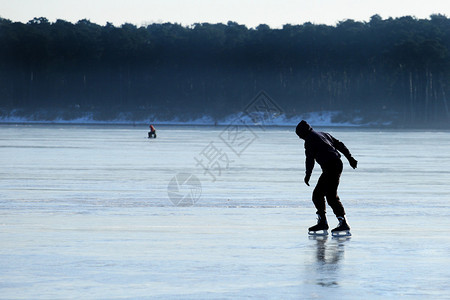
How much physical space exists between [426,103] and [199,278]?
405ft

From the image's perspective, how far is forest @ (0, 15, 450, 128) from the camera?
14675cm

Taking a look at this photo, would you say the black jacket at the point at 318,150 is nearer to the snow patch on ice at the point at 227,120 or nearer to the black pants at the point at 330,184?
the black pants at the point at 330,184

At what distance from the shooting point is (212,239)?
12.4m

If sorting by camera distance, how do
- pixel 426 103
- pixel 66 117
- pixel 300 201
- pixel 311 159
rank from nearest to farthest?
pixel 311 159 < pixel 300 201 < pixel 426 103 < pixel 66 117

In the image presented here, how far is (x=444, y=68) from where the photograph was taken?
133 meters

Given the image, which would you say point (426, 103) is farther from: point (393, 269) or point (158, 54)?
point (393, 269)

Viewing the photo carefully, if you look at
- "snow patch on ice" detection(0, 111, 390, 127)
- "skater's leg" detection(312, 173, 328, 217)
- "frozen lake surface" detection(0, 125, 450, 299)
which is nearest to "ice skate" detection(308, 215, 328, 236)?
"skater's leg" detection(312, 173, 328, 217)

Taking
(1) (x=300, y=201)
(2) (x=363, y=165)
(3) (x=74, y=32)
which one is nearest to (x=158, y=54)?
(3) (x=74, y=32)

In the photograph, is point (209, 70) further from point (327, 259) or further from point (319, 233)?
point (327, 259)

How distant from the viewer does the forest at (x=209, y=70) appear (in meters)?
147
